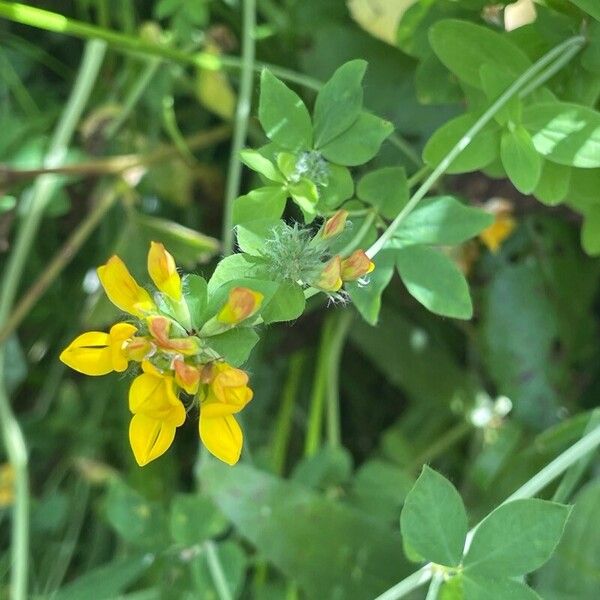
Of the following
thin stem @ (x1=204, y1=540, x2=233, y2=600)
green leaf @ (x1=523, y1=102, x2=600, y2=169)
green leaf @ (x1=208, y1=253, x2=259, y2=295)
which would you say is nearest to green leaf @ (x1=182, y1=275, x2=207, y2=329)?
green leaf @ (x1=208, y1=253, x2=259, y2=295)

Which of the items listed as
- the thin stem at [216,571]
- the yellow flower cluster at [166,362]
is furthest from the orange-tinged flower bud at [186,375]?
the thin stem at [216,571]

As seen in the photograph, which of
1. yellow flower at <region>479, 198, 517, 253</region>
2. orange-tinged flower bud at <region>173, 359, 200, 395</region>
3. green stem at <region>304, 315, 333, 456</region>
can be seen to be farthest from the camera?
green stem at <region>304, 315, 333, 456</region>

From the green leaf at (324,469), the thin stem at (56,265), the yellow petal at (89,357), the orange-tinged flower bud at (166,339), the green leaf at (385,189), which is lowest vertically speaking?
the green leaf at (324,469)

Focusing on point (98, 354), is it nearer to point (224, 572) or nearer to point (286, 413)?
point (224, 572)

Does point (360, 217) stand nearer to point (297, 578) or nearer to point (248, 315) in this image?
point (248, 315)

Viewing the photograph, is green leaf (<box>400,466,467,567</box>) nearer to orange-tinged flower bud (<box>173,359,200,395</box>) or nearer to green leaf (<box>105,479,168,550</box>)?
orange-tinged flower bud (<box>173,359,200,395</box>)

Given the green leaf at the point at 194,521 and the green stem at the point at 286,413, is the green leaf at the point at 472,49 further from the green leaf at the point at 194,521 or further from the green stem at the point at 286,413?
the green stem at the point at 286,413

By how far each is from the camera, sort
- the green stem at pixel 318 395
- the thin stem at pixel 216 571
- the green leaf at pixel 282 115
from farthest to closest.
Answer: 1. the green stem at pixel 318 395
2. the thin stem at pixel 216 571
3. the green leaf at pixel 282 115

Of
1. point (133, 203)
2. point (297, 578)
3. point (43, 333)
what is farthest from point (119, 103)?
point (297, 578)
